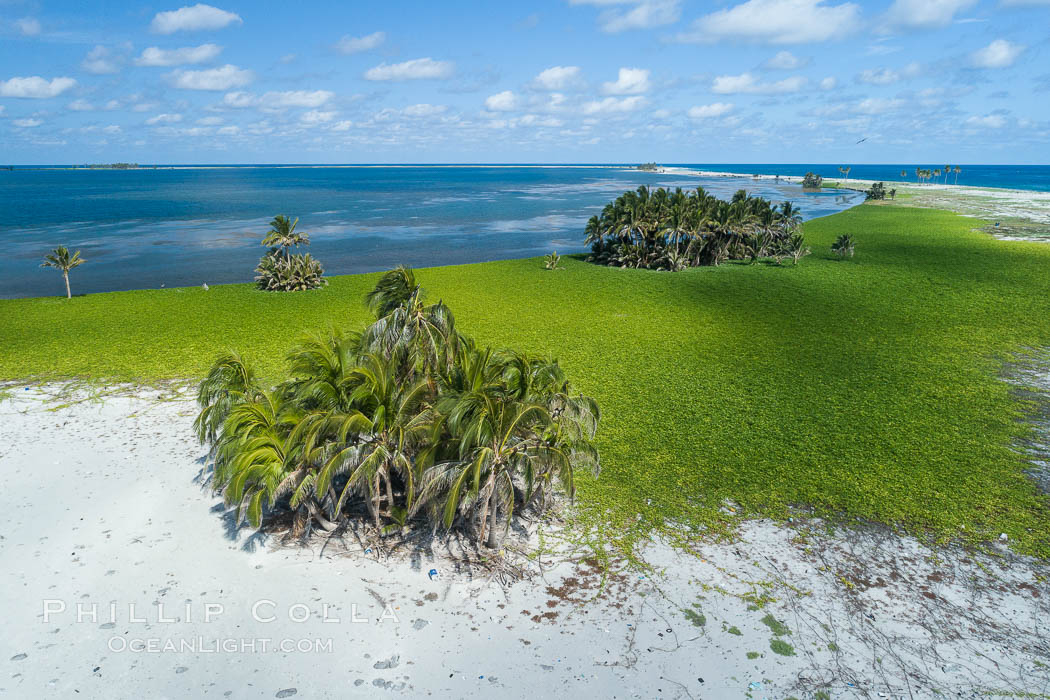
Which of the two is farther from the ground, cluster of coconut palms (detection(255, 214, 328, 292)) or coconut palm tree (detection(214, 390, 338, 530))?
cluster of coconut palms (detection(255, 214, 328, 292))

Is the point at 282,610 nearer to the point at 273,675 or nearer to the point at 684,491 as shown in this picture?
the point at 273,675

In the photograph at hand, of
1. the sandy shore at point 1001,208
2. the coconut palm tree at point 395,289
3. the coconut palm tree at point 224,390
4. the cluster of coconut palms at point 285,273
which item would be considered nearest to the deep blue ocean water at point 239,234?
the cluster of coconut palms at point 285,273

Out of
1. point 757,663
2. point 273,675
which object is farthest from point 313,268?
point 757,663

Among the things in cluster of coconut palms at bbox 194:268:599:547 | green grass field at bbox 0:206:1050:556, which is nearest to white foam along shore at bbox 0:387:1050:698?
cluster of coconut palms at bbox 194:268:599:547

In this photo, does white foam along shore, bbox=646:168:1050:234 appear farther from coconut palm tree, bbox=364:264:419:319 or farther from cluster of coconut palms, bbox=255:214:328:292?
coconut palm tree, bbox=364:264:419:319

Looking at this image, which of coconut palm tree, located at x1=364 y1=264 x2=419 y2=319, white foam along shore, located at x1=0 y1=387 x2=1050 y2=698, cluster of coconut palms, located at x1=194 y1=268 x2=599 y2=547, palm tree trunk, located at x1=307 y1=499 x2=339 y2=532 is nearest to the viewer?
white foam along shore, located at x1=0 y1=387 x2=1050 y2=698
